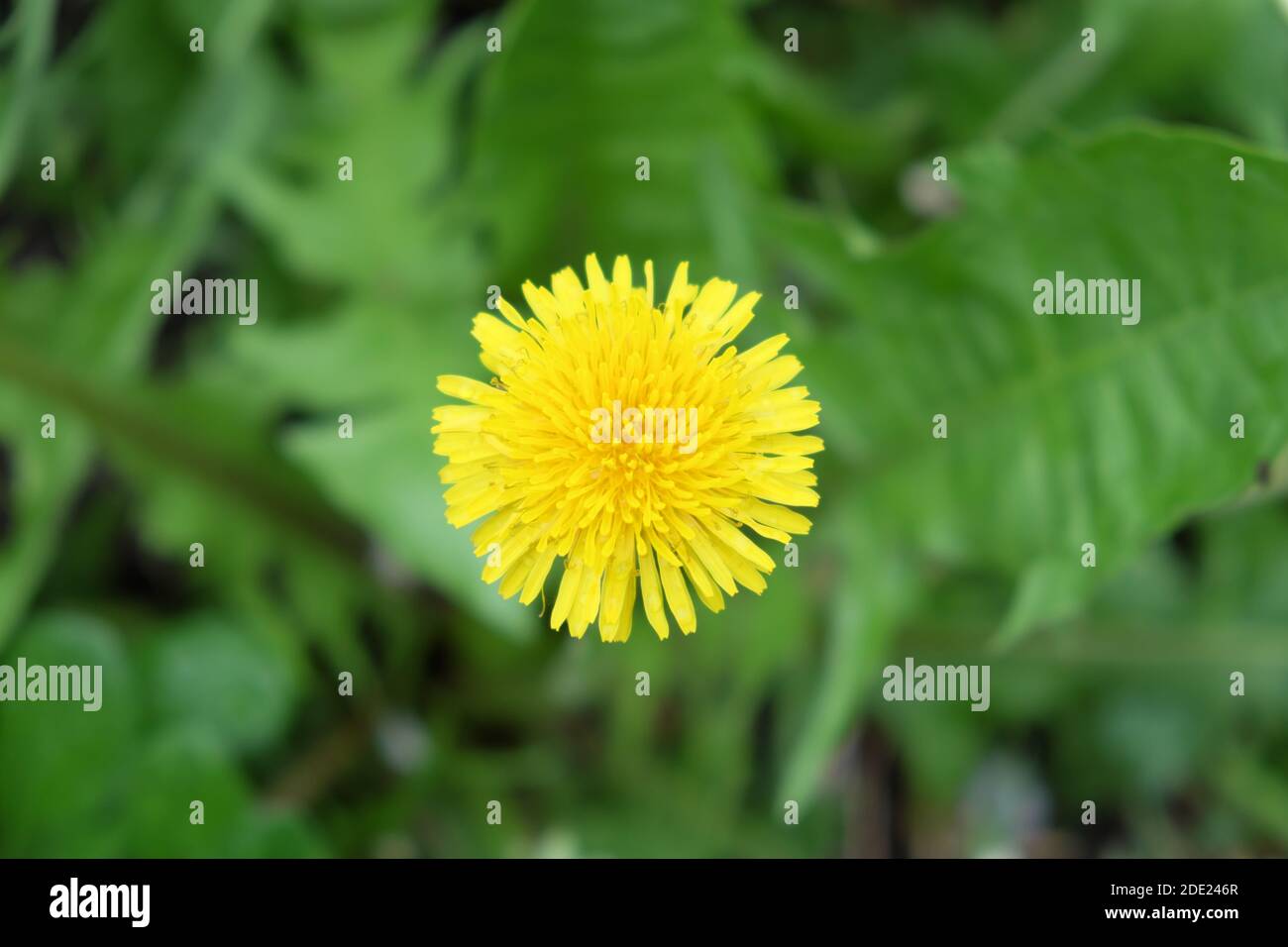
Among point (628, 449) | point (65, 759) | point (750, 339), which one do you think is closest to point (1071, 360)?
point (750, 339)

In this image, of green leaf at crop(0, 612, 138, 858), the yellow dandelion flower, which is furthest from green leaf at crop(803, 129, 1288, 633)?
green leaf at crop(0, 612, 138, 858)

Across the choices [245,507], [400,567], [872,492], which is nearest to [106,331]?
[245,507]

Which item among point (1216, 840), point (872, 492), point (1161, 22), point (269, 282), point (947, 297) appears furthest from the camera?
point (1216, 840)

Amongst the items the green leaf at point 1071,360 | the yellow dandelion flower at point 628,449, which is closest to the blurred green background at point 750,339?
the green leaf at point 1071,360

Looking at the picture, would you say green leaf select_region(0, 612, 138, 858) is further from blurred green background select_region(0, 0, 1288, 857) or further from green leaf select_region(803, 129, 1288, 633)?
green leaf select_region(803, 129, 1288, 633)

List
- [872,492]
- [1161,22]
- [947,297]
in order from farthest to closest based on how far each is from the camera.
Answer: [1161,22]
[872,492]
[947,297]

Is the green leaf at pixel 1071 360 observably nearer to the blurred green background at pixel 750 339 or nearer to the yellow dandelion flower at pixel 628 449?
the blurred green background at pixel 750 339

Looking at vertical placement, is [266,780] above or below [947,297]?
below

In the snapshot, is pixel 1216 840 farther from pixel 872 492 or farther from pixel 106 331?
pixel 106 331
